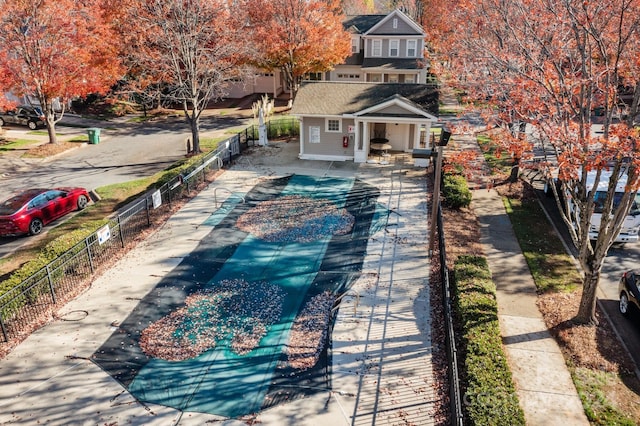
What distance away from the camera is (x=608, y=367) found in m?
11.5

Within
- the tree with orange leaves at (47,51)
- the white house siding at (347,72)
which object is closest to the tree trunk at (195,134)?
the tree with orange leaves at (47,51)

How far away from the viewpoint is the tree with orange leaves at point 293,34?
41.0m

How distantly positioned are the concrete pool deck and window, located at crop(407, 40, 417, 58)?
3313cm

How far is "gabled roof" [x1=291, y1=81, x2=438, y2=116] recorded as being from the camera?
1085 inches

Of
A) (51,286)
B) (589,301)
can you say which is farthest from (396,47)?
(51,286)

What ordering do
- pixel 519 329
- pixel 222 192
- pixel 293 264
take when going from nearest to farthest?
pixel 519 329, pixel 293 264, pixel 222 192

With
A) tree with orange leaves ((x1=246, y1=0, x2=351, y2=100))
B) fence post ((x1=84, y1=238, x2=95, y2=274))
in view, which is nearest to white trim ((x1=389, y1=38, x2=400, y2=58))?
tree with orange leaves ((x1=246, y1=0, x2=351, y2=100))

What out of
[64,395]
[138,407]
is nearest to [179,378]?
[138,407]

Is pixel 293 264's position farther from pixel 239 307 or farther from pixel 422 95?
pixel 422 95

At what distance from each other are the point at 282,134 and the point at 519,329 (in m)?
24.5

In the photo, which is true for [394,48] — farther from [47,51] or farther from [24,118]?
[24,118]

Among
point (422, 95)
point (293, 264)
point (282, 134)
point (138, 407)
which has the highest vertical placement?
point (422, 95)

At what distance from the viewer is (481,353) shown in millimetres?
10906

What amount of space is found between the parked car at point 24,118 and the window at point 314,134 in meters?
22.2
